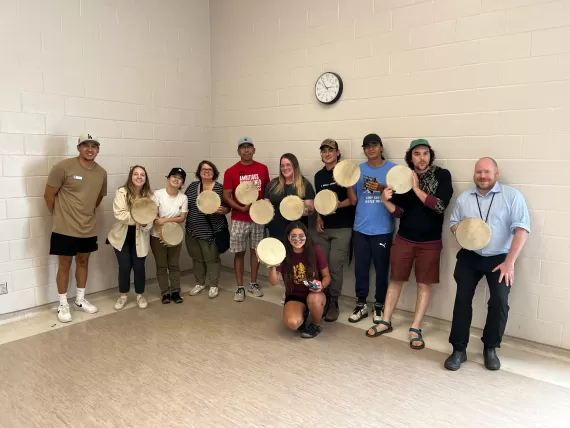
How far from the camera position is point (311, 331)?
3.52 metres

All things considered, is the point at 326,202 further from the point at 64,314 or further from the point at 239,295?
the point at 64,314

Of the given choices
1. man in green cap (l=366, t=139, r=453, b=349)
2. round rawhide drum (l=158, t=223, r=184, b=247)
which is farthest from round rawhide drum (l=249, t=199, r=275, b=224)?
man in green cap (l=366, t=139, r=453, b=349)

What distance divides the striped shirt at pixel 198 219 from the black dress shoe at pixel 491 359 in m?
2.62

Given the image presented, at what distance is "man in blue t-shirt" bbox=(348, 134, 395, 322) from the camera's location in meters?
3.74

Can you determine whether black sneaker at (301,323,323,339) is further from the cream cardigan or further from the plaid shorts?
the cream cardigan

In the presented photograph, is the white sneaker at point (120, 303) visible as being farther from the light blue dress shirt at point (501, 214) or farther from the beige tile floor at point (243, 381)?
the light blue dress shirt at point (501, 214)

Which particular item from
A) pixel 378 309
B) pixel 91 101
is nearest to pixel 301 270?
pixel 378 309

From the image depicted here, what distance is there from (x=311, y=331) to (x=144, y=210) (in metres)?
1.80


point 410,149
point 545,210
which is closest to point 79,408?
point 410,149

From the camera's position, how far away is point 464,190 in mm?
3502

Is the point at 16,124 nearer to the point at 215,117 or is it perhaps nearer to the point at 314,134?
the point at 215,117

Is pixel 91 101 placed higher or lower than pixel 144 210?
higher

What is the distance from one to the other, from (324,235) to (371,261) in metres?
0.51

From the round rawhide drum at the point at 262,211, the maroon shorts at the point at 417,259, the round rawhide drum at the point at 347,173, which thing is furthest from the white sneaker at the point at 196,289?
the maroon shorts at the point at 417,259
